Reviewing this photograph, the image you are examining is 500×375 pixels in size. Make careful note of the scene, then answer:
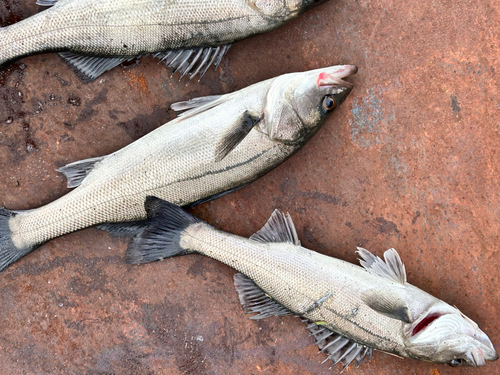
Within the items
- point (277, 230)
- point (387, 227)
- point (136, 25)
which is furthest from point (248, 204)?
point (136, 25)

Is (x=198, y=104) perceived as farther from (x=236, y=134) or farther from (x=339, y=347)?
(x=339, y=347)

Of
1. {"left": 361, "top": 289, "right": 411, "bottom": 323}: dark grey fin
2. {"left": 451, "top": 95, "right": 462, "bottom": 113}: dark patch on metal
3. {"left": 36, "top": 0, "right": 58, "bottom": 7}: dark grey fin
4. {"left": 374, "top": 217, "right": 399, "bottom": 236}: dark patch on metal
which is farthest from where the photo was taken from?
{"left": 374, "top": 217, "right": 399, "bottom": 236}: dark patch on metal

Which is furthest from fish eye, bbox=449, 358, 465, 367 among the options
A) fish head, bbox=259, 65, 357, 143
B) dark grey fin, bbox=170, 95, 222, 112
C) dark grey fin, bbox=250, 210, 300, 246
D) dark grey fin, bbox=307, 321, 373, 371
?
dark grey fin, bbox=170, 95, 222, 112

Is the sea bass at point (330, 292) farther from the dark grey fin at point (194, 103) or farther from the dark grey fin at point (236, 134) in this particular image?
the dark grey fin at point (194, 103)

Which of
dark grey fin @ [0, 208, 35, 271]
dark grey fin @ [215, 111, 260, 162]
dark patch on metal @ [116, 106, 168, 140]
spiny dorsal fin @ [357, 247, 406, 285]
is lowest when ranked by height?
dark grey fin @ [0, 208, 35, 271]

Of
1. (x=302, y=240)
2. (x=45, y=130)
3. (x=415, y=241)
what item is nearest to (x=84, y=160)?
(x=45, y=130)

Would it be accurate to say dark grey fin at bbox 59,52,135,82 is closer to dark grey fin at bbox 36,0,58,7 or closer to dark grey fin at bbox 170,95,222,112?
dark grey fin at bbox 36,0,58,7

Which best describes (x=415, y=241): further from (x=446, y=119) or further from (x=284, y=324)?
(x=284, y=324)
